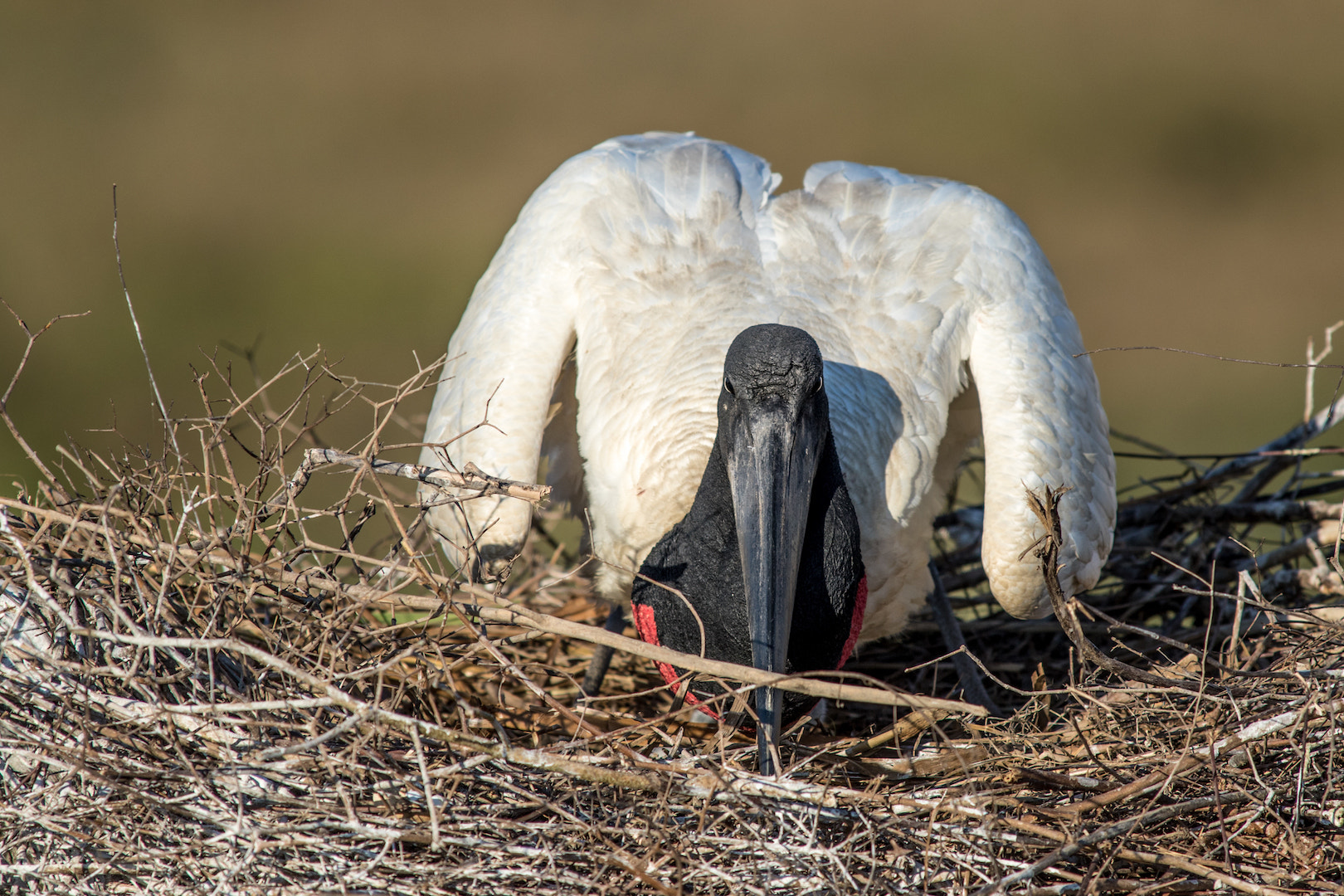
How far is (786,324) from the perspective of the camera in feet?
11.1

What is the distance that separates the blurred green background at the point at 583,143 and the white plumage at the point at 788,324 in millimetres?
8426

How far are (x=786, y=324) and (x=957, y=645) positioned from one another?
134 cm

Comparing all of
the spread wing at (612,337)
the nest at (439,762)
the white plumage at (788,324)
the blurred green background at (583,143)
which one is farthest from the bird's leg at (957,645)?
the blurred green background at (583,143)

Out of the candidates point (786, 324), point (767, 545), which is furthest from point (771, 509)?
point (786, 324)

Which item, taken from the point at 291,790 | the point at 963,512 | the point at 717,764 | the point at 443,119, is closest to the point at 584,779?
the point at 717,764

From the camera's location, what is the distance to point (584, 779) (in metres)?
2.55

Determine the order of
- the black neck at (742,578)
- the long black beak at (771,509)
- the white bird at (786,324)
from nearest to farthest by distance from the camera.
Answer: the long black beak at (771,509)
the black neck at (742,578)
the white bird at (786,324)

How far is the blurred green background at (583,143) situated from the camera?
1270 centimetres

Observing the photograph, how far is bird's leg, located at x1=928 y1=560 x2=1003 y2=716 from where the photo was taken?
13.0 feet

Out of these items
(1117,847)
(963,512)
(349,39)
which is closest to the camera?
(1117,847)

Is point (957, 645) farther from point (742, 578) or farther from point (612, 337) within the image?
point (612, 337)

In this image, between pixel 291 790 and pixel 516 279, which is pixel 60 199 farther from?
pixel 291 790

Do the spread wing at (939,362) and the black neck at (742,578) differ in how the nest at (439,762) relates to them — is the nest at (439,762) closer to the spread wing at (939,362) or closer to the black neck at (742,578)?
the black neck at (742,578)

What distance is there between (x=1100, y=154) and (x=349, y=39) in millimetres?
9422
